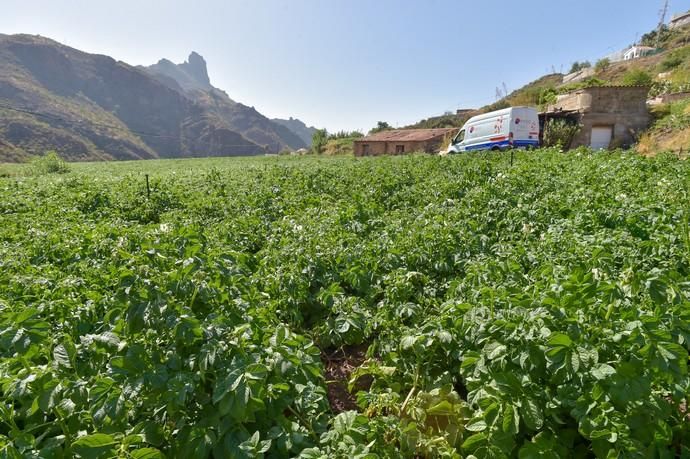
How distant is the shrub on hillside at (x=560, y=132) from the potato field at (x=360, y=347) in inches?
813

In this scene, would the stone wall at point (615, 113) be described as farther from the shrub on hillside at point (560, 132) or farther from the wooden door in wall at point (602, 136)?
the shrub on hillside at point (560, 132)

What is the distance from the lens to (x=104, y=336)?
2.02m

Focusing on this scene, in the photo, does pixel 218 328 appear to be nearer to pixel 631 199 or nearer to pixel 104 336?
pixel 104 336

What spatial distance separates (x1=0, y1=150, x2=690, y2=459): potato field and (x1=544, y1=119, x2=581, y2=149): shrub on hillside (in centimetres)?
2065

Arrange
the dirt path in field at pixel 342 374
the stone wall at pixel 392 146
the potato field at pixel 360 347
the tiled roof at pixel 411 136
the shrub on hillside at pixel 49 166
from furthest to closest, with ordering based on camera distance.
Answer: the tiled roof at pixel 411 136 → the stone wall at pixel 392 146 → the shrub on hillside at pixel 49 166 → the dirt path in field at pixel 342 374 → the potato field at pixel 360 347

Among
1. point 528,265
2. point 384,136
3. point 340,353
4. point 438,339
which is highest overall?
point 384,136

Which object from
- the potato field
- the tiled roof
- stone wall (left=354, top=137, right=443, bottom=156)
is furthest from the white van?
the tiled roof

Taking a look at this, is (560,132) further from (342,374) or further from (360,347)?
(342,374)

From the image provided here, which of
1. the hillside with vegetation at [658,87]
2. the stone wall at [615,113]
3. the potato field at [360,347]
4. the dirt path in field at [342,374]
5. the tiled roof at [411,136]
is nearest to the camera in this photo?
the potato field at [360,347]

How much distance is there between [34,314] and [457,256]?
3862mm

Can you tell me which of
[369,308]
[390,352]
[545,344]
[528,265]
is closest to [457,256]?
[528,265]

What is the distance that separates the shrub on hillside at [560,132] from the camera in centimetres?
2264

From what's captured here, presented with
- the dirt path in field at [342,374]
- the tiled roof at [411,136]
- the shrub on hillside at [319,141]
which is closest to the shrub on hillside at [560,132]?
the tiled roof at [411,136]

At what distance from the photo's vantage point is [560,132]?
22.8 m
